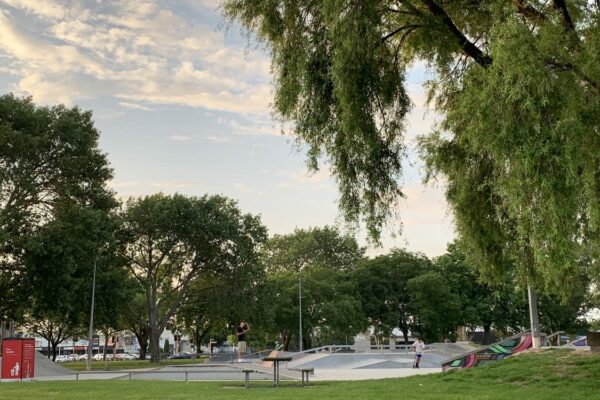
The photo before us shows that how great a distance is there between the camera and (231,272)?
4881 cm

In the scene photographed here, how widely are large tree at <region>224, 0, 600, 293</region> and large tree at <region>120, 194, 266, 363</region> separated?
36874mm

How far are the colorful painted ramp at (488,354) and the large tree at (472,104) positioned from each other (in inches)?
421

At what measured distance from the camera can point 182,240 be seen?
4866 centimetres

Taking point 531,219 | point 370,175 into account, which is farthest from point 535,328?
point 531,219

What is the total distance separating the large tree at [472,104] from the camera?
25.2 ft

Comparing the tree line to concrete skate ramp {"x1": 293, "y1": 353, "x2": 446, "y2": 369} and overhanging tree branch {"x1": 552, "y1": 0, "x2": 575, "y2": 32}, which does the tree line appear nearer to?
overhanging tree branch {"x1": 552, "y1": 0, "x2": 575, "y2": 32}

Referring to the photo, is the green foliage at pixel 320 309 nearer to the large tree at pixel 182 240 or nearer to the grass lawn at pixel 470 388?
the large tree at pixel 182 240

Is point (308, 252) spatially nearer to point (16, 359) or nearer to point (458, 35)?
point (16, 359)

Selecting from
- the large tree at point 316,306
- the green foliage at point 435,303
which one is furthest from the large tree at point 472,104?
the green foliage at point 435,303

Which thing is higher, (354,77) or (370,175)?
(354,77)

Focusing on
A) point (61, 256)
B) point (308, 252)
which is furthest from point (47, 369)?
point (308, 252)

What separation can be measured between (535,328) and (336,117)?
1606cm

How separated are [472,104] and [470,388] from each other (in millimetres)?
9203

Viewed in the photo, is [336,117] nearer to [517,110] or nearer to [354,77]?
[354,77]
